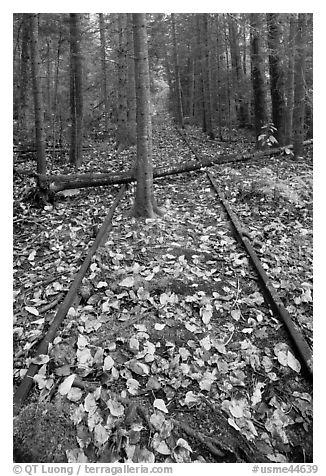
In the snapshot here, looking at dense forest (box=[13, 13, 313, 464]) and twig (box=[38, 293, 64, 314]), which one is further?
twig (box=[38, 293, 64, 314])

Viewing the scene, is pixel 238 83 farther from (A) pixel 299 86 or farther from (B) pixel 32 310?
(B) pixel 32 310

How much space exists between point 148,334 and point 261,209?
3.63 metres

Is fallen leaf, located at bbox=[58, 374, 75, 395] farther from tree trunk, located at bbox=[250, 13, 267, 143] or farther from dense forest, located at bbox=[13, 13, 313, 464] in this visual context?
tree trunk, located at bbox=[250, 13, 267, 143]

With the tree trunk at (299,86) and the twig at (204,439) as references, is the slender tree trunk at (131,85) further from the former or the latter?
the twig at (204,439)

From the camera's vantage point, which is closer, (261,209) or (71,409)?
(71,409)

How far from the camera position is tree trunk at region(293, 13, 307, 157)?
7.85m

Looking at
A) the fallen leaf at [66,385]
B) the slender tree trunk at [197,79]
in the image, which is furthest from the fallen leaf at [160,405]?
the slender tree trunk at [197,79]

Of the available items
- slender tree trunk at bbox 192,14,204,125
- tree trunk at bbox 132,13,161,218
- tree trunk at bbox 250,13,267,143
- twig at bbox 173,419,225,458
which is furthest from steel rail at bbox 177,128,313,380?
slender tree trunk at bbox 192,14,204,125

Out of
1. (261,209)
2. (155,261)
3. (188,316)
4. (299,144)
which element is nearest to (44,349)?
(188,316)

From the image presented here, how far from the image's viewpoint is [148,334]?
10.2 ft

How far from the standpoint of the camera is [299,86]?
8547mm

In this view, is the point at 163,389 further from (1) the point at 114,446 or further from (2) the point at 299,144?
(2) the point at 299,144

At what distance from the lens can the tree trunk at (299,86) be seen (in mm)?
7854

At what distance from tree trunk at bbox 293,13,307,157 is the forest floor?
13.0ft
